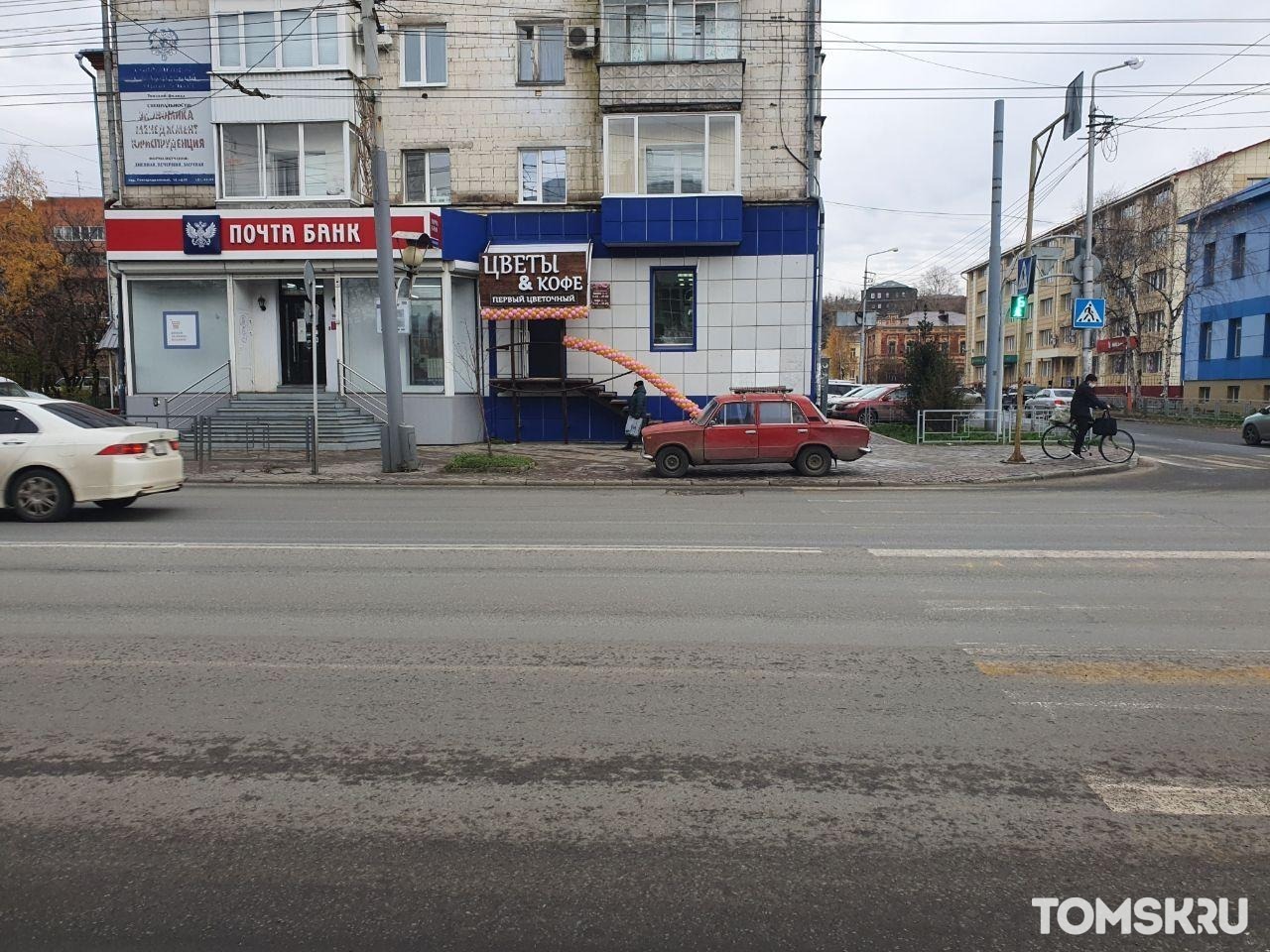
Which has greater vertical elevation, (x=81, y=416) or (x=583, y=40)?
(x=583, y=40)

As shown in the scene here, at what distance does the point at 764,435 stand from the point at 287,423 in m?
11.7

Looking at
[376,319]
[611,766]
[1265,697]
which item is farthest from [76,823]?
[376,319]

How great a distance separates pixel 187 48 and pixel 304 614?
22.1 metres

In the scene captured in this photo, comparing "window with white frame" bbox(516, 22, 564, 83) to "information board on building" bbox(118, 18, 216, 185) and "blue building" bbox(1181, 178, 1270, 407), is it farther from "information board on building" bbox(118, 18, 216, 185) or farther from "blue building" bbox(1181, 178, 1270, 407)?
"blue building" bbox(1181, 178, 1270, 407)

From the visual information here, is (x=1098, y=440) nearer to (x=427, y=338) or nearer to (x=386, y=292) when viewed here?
(x=386, y=292)

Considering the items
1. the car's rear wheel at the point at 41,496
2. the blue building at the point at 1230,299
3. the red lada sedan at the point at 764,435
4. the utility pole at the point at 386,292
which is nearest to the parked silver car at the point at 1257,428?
the red lada sedan at the point at 764,435

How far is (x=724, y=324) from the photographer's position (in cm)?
2395

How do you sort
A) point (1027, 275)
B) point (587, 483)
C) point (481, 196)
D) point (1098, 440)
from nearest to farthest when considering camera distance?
point (587, 483) < point (1027, 275) < point (1098, 440) < point (481, 196)

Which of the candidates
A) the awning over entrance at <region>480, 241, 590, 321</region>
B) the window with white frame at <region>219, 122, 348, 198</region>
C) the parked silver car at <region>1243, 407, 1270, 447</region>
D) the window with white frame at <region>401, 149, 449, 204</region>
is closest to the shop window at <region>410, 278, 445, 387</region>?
the awning over entrance at <region>480, 241, 590, 321</region>

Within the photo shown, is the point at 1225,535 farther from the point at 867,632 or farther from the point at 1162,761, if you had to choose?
the point at 1162,761

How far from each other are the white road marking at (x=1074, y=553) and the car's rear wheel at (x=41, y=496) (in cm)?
963

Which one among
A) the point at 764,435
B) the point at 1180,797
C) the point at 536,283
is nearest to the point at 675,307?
the point at 536,283

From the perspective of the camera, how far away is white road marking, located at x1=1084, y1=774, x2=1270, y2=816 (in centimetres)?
363

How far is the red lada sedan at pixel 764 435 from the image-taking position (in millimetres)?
16938
